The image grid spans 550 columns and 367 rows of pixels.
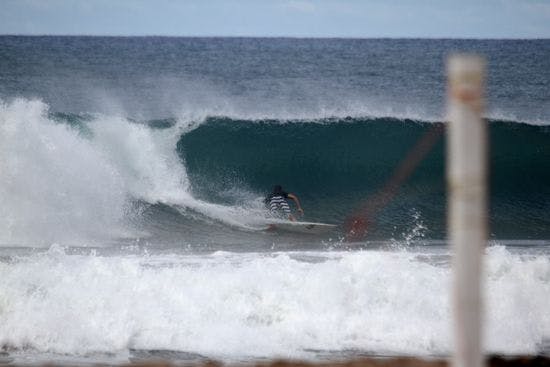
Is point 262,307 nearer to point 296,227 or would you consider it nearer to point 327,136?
point 296,227

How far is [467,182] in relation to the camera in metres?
2.33

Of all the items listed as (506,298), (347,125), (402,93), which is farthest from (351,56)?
(506,298)

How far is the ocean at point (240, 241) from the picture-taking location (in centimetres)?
688

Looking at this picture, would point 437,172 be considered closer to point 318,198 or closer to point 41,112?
point 318,198

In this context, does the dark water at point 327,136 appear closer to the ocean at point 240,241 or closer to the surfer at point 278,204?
the ocean at point 240,241

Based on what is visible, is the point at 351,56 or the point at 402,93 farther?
the point at 351,56

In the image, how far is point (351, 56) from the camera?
6034 centimetres

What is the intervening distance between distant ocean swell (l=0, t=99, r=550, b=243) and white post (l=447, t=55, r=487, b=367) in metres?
10.3

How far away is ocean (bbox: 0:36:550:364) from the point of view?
6.88 metres

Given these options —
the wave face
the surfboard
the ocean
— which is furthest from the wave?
the wave face

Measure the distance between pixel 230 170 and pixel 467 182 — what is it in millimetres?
14922

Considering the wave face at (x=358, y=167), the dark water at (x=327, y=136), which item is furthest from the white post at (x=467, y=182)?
the wave face at (x=358, y=167)

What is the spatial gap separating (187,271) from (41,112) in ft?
25.5

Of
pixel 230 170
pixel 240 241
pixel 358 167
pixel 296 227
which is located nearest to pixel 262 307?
pixel 240 241
